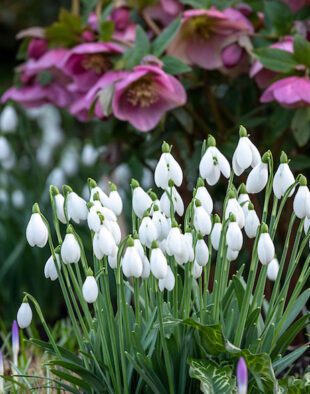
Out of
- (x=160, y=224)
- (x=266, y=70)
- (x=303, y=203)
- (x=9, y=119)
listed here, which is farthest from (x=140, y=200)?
(x=9, y=119)

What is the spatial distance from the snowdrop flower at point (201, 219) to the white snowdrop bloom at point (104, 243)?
132 millimetres

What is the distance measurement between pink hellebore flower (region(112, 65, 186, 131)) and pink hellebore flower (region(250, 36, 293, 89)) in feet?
0.60

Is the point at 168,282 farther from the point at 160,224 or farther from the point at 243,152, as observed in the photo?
the point at 243,152

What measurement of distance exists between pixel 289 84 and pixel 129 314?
0.68m

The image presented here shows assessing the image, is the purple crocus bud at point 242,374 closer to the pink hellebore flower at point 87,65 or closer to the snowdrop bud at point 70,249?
the snowdrop bud at point 70,249

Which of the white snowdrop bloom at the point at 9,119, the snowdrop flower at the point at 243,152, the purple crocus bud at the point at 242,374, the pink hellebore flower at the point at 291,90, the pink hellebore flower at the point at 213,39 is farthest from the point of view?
the white snowdrop bloom at the point at 9,119

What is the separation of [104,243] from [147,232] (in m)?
0.07

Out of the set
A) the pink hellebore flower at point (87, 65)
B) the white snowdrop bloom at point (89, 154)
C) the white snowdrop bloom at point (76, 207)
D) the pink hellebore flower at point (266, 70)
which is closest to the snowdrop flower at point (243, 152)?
the white snowdrop bloom at point (76, 207)

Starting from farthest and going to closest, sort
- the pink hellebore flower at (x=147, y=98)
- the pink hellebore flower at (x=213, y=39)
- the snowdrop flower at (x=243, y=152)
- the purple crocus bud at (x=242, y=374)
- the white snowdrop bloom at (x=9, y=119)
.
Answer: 1. the white snowdrop bloom at (x=9, y=119)
2. the pink hellebore flower at (x=213, y=39)
3. the pink hellebore flower at (x=147, y=98)
4. the snowdrop flower at (x=243, y=152)
5. the purple crocus bud at (x=242, y=374)

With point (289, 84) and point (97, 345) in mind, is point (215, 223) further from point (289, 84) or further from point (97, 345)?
point (289, 84)

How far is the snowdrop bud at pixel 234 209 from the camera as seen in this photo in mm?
1283

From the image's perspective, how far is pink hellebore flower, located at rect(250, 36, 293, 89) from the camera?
1.94 m

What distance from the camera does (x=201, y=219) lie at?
1246 mm

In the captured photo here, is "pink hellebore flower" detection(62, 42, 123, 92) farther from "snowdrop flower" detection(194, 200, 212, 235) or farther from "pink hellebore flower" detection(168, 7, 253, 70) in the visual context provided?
"snowdrop flower" detection(194, 200, 212, 235)
